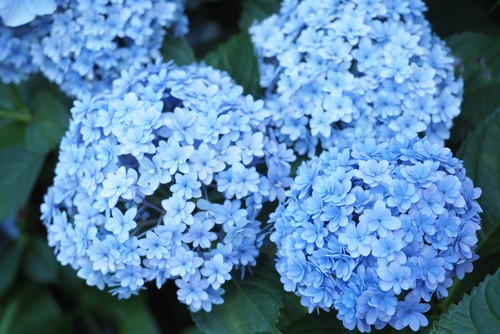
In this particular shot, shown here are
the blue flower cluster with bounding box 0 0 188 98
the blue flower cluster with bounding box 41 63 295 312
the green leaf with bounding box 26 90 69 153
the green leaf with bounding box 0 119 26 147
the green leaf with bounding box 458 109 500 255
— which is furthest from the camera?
the green leaf with bounding box 0 119 26 147

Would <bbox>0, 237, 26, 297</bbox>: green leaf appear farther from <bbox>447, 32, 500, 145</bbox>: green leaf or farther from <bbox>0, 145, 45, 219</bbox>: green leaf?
<bbox>447, 32, 500, 145</bbox>: green leaf

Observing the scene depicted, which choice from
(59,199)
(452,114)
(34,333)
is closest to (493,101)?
(452,114)

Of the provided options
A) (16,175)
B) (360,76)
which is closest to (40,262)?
(16,175)

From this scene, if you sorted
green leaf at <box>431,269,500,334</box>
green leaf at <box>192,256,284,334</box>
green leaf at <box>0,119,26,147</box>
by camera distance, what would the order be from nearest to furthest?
green leaf at <box>431,269,500,334</box>
green leaf at <box>192,256,284,334</box>
green leaf at <box>0,119,26,147</box>

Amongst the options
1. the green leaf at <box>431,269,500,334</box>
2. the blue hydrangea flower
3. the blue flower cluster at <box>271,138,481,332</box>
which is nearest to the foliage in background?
the green leaf at <box>431,269,500,334</box>

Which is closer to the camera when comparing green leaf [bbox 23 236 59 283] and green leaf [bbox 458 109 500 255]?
green leaf [bbox 458 109 500 255]
